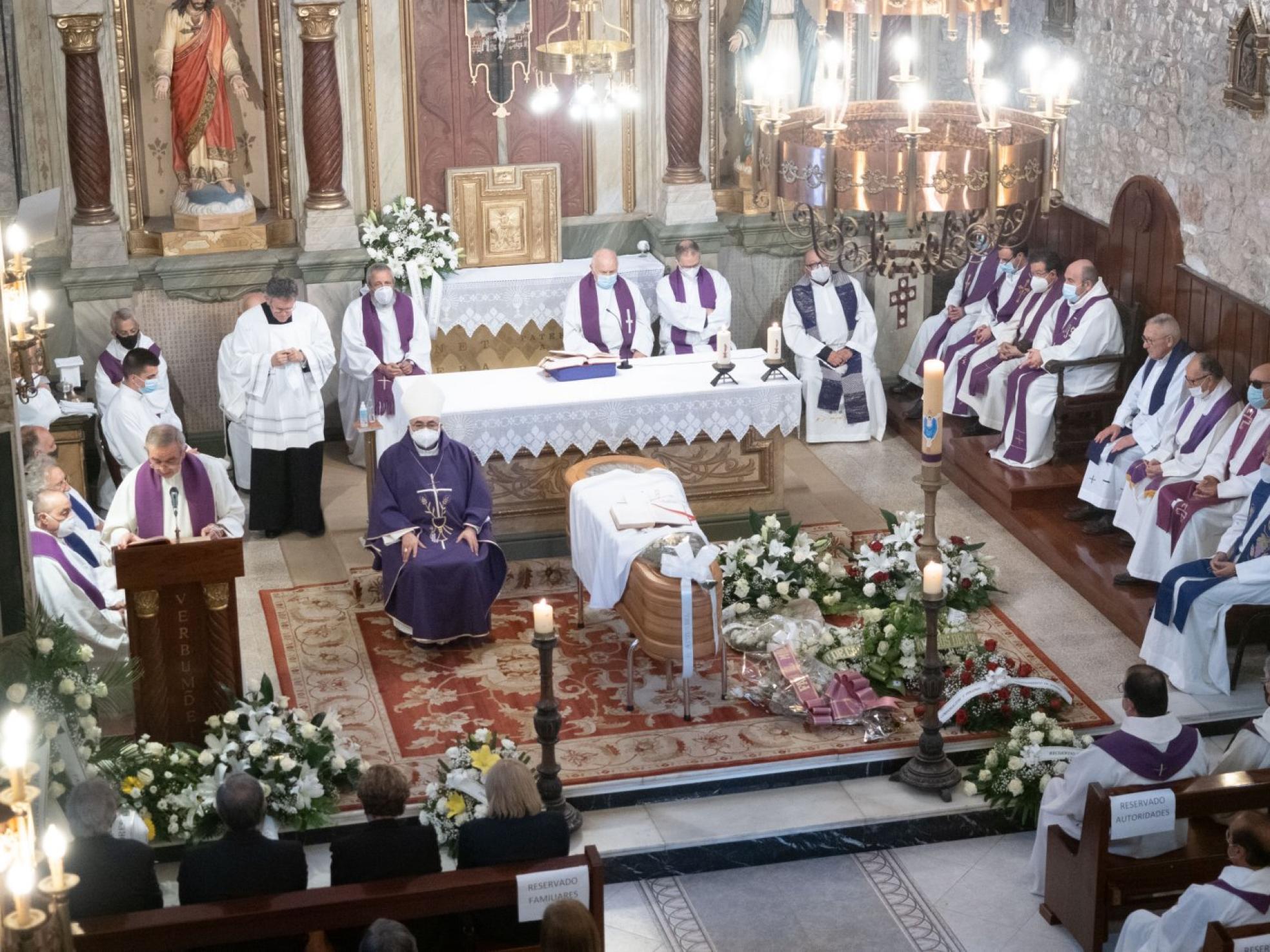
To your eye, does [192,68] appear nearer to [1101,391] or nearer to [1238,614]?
[1101,391]

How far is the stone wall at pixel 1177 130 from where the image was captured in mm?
11617

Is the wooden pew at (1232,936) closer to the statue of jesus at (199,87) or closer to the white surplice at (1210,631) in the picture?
the white surplice at (1210,631)

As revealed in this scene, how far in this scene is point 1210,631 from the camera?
10.2 meters

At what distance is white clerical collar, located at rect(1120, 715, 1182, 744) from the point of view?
8.08 m

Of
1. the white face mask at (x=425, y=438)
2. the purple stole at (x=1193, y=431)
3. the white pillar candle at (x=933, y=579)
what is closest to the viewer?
the white pillar candle at (x=933, y=579)

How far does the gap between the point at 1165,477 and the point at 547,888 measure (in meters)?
5.84

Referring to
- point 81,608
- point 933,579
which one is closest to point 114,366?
point 81,608

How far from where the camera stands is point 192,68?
44.5ft

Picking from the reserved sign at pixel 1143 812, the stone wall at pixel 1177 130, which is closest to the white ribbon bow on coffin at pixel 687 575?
the reserved sign at pixel 1143 812

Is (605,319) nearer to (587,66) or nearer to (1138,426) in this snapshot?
(587,66)

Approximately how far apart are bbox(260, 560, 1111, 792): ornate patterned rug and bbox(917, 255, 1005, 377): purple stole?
3.80 meters

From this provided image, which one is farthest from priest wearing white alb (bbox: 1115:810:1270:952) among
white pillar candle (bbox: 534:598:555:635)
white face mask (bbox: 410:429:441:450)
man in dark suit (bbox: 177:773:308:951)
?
white face mask (bbox: 410:429:441:450)

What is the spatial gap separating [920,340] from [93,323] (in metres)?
6.06

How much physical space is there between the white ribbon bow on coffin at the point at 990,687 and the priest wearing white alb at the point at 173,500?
12.2ft
